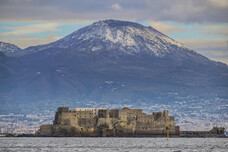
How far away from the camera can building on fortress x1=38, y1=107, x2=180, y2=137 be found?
16662 cm

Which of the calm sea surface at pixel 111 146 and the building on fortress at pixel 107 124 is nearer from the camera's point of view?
the calm sea surface at pixel 111 146

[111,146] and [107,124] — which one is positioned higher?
[107,124]

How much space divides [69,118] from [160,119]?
24.5 m

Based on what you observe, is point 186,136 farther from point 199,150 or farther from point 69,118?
point 199,150

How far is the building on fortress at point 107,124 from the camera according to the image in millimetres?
166625

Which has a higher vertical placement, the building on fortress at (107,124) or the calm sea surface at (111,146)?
the building on fortress at (107,124)

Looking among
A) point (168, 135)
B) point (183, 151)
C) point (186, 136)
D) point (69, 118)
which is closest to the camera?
point (183, 151)

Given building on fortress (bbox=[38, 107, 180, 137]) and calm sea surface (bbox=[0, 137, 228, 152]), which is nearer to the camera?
calm sea surface (bbox=[0, 137, 228, 152])

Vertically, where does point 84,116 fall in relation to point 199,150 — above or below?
above

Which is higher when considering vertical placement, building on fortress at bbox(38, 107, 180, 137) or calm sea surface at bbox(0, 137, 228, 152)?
building on fortress at bbox(38, 107, 180, 137)

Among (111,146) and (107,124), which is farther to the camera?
(107,124)

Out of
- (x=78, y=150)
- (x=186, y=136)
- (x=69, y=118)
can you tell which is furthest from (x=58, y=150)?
(x=186, y=136)

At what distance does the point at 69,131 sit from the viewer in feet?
545

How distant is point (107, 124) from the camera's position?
551 feet
